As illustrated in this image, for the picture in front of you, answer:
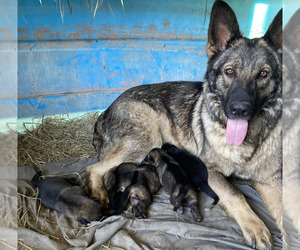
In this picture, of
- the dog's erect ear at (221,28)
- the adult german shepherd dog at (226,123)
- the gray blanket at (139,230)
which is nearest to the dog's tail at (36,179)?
the gray blanket at (139,230)

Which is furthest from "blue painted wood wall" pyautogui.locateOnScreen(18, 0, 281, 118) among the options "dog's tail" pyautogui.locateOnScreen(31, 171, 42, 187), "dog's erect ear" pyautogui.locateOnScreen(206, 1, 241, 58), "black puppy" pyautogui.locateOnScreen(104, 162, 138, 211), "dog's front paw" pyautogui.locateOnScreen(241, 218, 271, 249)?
"dog's front paw" pyautogui.locateOnScreen(241, 218, 271, 249)

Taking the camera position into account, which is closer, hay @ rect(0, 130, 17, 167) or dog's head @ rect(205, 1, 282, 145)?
hay @ rect(0, 130, 17, 167)

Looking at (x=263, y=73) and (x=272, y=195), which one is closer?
(x=263, y=73)

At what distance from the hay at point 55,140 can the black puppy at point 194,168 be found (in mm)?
1359

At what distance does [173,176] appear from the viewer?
3.16 metres

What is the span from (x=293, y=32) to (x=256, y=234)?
1628mm

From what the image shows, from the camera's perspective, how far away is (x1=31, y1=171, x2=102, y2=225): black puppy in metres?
2.85

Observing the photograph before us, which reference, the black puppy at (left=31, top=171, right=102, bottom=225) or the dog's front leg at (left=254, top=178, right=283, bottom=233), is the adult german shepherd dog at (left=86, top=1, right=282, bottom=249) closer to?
the dog's front leg at (left=254, top=178, right=283, bottom=233)

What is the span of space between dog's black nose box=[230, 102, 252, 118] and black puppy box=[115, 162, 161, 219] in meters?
1.14

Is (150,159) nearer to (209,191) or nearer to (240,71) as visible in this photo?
(209,191)

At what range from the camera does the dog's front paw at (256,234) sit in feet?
8.37

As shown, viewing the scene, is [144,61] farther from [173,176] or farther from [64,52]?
[173,176]

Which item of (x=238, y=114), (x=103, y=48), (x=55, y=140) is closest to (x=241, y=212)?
(x=238, y=114)

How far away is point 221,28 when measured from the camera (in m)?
3.07
